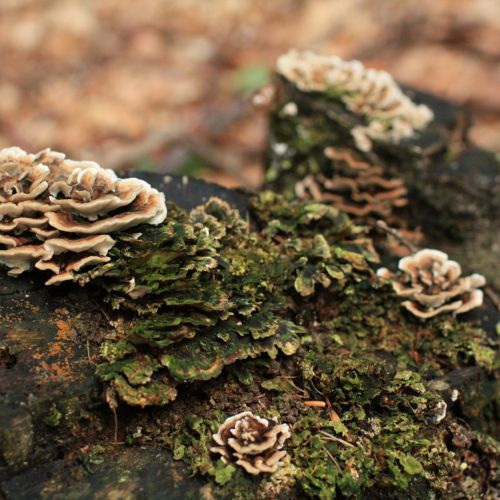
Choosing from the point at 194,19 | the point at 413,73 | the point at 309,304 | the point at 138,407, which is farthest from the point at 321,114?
the point at 194,19

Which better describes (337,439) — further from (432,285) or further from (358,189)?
(358,189)

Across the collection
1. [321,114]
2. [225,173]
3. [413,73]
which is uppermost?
[321,114]

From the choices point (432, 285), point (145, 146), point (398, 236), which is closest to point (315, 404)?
point (432, 285)

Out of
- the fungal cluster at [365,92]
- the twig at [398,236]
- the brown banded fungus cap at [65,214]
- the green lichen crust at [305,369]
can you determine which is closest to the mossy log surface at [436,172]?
the fungal cluster at [365,92]

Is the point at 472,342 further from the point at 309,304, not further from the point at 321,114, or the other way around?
the point at 321,114

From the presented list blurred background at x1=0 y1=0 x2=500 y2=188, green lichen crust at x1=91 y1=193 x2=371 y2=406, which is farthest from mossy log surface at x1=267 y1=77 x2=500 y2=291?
blurred background at x1=0 y1=0 x2=500 y2=188

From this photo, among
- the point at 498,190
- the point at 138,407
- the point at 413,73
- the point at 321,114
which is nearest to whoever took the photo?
the point at 138,407
